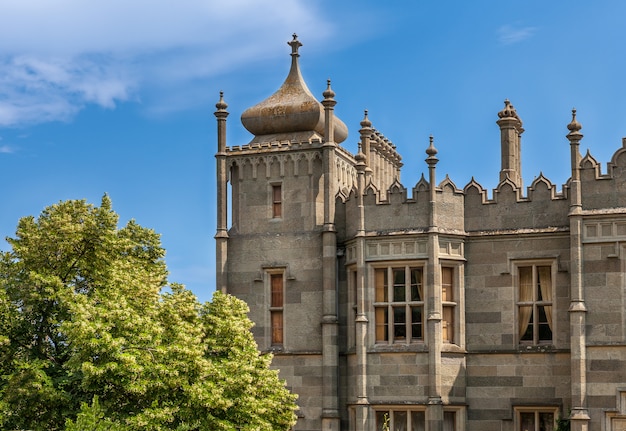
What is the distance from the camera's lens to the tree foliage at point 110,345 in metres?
29.8

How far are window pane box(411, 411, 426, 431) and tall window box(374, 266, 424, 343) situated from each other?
2018 mm

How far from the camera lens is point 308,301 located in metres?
36.2

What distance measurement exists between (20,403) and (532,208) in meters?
14.6

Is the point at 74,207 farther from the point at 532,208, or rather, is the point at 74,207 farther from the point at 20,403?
the point at 532,208

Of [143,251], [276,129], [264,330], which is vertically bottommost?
[264,330]

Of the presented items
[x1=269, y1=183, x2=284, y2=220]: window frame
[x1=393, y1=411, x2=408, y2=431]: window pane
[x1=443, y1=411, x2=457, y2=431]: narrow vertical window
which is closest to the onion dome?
[x1=269, y1=183, x2=284, y2=220]: window frame

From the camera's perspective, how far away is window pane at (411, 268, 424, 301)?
34.7m

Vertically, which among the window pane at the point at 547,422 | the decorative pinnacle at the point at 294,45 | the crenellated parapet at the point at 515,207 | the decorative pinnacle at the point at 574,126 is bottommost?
the window pane at the point at 547,422

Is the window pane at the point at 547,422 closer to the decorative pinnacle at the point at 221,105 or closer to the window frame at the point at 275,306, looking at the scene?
the window frame at the point at 275,306

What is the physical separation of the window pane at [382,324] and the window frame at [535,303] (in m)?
3.59

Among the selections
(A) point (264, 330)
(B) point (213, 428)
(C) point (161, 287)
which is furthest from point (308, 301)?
(B) point (213, 428)

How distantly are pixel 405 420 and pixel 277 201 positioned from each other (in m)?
7.54

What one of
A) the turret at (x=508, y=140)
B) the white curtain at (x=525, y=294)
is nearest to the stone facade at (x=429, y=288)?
the white curtain at (x=525, y=294)

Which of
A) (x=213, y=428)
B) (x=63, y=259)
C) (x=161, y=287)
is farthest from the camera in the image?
(x=161, y=287)
